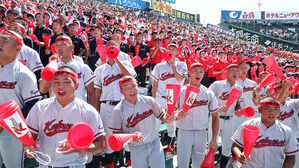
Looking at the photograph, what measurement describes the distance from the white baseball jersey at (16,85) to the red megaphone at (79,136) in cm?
102

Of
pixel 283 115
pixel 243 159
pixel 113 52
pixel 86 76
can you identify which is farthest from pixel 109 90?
pixel 283 115

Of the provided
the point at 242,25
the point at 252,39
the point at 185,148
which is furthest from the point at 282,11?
the point at 185,148

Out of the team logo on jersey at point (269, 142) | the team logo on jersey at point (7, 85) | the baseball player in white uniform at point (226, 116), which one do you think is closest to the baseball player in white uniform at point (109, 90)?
the team logo on jersey at point (7, 85)

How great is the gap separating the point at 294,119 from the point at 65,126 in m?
4.25

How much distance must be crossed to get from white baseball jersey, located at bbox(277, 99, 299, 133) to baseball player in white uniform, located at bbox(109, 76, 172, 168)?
2.57 m

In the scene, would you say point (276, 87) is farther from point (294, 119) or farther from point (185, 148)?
point (185, 148)

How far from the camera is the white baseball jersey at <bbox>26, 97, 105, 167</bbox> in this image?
207 centimetres

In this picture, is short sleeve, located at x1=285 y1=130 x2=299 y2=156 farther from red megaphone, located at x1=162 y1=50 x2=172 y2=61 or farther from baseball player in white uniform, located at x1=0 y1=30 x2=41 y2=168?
baseball player in white uniform, located at x1=0 y1=30 x2=41 y2=168

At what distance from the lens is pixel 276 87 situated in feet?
14.3

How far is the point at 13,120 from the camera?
1712 mm

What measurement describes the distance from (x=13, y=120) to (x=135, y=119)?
4.61 ft

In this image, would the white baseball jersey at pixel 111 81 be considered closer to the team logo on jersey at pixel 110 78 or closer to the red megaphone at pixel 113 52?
the team logo on jersey at pixel 110 78

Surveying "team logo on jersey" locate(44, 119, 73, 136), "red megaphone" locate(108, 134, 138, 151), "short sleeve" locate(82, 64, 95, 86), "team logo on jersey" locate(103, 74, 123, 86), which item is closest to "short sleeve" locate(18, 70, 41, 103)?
"team logo on jersey" locate(44, 119, 73, 136)

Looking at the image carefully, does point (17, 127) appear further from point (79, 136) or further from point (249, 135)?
point (249, 135)
